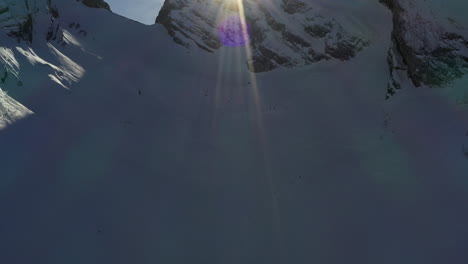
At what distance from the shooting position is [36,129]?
24.3ft

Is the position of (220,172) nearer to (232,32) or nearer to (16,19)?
(16,19)

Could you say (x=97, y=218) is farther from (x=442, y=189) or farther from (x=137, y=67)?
(x=137, y=67)

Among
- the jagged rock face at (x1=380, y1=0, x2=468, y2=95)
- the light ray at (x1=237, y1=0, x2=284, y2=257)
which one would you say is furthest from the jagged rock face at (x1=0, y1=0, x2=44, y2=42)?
the jagged rock face at (x1=380, y1=0, x2=468, y2=95)

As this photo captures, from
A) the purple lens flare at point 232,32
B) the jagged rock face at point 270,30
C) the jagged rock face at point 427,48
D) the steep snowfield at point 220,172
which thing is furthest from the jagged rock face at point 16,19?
the purple lens flare at point 232,32

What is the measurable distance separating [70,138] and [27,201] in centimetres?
239

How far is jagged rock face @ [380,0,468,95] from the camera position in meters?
11.2

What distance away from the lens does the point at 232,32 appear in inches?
1019

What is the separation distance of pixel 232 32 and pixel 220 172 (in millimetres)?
19185

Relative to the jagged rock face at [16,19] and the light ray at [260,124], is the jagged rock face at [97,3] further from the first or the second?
the jagged rock face at [16,19]

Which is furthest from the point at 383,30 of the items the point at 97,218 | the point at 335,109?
the point at 97,218

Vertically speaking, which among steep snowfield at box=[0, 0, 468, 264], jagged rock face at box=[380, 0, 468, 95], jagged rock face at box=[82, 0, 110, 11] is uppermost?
jagged rock face at box=[380, 0, 468, 95]

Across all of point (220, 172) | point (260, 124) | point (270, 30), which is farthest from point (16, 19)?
point (270, 30)

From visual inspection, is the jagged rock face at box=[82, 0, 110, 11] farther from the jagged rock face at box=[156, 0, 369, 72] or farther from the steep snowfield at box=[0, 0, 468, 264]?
the steep snowfield at box=[0, 0, 468, 264]

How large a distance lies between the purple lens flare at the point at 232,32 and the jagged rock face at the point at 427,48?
12.8 meters
